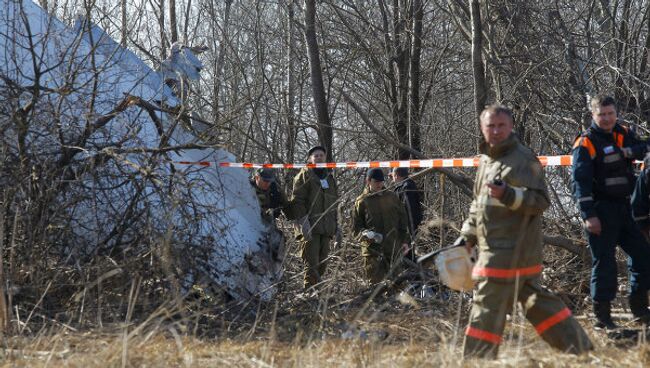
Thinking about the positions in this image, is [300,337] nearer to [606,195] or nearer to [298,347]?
[298,347]

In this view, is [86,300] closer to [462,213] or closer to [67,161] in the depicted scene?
[67,161]

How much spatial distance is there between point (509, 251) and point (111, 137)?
4028mm

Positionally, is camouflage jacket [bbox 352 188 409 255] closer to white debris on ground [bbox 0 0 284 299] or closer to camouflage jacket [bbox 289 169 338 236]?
camouflage jacket [bbox 289 169 338 236]

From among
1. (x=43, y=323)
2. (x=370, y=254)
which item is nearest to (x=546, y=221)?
(x=370, y=254)

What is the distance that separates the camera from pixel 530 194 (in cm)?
502

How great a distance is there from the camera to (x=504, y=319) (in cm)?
504

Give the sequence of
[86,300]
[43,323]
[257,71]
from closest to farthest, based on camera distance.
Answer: [43,323] < [86,300] < [257,71]

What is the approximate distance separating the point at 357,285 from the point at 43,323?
3.70m

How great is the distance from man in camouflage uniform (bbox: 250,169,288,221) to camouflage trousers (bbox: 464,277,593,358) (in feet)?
15.1

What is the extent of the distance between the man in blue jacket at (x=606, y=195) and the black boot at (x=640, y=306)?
18 centimetres

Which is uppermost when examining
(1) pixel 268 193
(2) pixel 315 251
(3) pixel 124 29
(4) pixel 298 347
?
(3) pixel 124 29

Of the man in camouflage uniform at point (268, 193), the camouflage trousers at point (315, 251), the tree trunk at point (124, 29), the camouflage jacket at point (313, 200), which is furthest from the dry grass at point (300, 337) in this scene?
the tree trunk at point (124, 29)

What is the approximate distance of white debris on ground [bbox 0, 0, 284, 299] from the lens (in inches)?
291

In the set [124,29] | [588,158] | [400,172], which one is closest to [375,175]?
[400,172]
